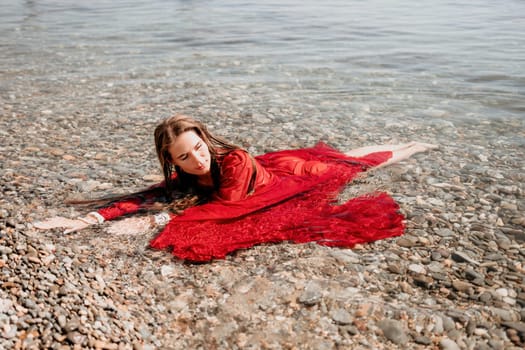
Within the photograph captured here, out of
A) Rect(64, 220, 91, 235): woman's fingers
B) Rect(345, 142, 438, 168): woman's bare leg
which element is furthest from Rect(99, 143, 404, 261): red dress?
Rect(345, 142, 438, 168): woman's bare leg

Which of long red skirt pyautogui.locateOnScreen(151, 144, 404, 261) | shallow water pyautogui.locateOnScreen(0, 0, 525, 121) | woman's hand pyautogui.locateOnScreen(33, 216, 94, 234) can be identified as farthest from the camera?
shallow water pyautogui.locateOnScreen(0, 0, 525, 121)

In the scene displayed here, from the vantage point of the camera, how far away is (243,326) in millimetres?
4801

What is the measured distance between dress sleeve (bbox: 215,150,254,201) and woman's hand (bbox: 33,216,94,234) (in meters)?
1.77

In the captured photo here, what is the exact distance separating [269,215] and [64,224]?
2616mm

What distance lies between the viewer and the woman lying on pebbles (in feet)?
20.2

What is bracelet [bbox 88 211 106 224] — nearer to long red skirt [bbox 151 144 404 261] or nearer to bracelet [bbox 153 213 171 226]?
bracelet [bbox 153 213 171 226]

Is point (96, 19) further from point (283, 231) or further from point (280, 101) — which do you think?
point (283, 231)

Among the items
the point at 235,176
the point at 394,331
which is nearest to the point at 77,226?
the point at 235,176

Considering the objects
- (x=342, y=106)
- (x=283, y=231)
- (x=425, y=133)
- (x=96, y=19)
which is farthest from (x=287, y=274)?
(x=96, y=19)

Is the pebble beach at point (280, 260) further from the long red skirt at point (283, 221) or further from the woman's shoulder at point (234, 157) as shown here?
the woman's shoulder at point (234, 157)

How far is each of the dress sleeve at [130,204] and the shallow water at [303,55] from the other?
17.5ft

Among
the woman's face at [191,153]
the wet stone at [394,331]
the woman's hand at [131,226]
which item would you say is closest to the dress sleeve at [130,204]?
the woman's hand at [131,226]

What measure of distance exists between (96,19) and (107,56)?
401 inches

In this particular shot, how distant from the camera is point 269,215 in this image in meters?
6.52
